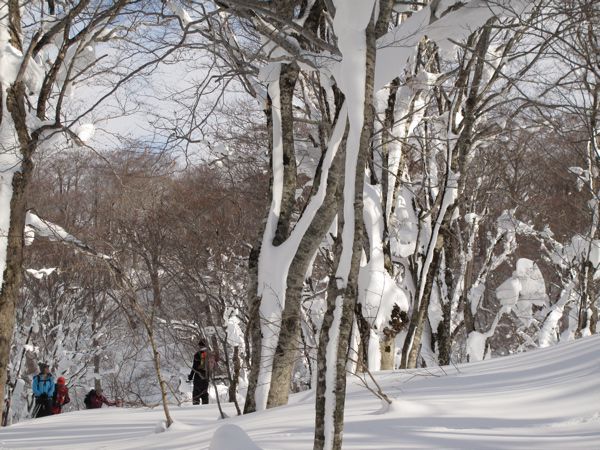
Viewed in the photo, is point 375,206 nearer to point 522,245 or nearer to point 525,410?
point 525,410

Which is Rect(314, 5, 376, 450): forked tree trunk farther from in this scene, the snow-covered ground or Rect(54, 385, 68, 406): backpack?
Rect(54, 385, 68, 406): backpack

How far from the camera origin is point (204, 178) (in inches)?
666

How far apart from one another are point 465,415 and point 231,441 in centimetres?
149

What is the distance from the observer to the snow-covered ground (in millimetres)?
3020

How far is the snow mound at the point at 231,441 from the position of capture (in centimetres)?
265

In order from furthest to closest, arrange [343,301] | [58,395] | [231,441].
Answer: [58,395], [343,301], [231,441]

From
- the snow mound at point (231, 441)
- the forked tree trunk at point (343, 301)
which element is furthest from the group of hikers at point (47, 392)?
the snow mound at point (231, 441)

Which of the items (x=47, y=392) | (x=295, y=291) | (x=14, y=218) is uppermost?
(x=14, y=218)

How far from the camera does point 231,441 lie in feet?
8.79

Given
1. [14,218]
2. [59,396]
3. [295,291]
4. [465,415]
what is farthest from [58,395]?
[465,415]

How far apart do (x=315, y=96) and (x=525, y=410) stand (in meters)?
7.51

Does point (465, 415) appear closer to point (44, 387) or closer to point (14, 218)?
point (14, 218)

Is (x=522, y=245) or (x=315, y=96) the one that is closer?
(x=315, y=96)

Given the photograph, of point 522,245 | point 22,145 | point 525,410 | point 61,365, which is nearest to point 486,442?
point 525,410
